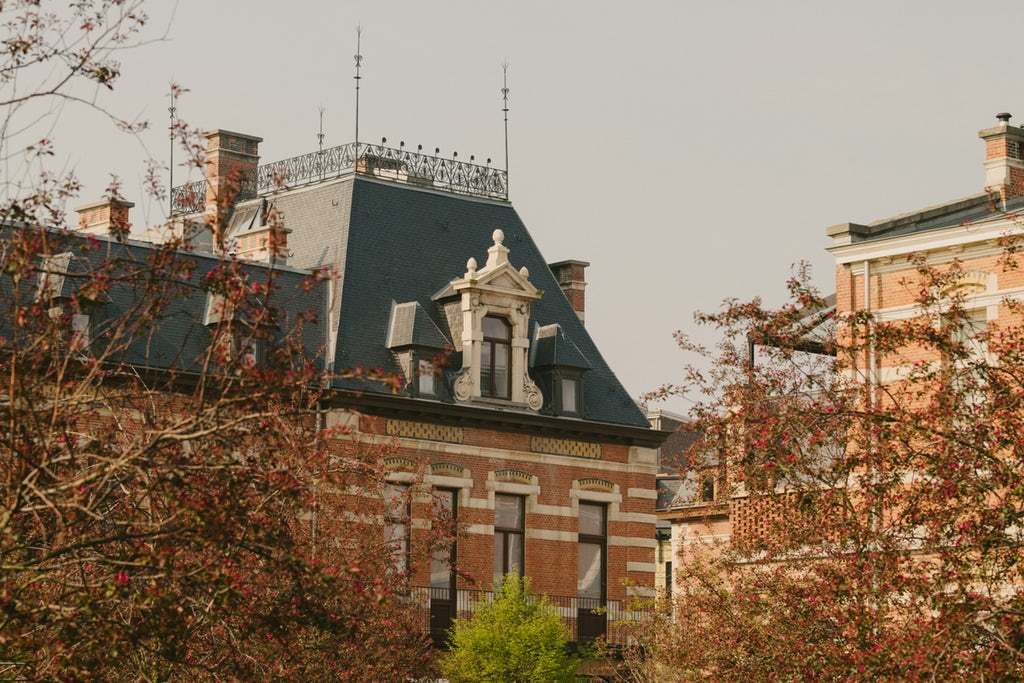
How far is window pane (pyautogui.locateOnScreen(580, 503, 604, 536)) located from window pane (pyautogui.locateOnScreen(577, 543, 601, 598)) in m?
0.28

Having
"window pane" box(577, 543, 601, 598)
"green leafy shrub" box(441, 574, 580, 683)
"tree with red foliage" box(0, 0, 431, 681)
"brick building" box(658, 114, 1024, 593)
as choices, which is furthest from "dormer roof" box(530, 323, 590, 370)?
"tree with red foliage" box(0, 0, 431, 681)

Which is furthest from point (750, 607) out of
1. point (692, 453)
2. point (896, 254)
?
point (896, 254)

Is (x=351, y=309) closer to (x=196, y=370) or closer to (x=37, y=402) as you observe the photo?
Result: (x=196, y=370)

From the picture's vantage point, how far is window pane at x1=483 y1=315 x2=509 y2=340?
4044 centimetres

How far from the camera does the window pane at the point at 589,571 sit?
4122 centimetres

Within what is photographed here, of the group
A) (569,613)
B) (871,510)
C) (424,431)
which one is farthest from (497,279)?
(871,510)

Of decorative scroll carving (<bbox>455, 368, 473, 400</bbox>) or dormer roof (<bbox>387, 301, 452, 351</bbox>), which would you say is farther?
decorative scroll carving (<bbox>455, 368, 473, 400</bbox>)

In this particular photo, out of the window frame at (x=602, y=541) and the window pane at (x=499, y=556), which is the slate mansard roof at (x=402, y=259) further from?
the window pane at (x=499, y=556)

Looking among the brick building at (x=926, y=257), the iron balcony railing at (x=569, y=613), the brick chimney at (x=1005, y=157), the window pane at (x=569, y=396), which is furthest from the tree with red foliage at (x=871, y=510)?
the window pane at (x=569, y=396)

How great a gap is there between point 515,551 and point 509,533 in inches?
15.1

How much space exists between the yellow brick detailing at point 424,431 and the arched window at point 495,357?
107 cm

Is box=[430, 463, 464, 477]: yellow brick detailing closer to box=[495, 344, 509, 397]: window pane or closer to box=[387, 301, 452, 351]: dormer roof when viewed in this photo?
box=[495, 344, 509, 397]: window pane

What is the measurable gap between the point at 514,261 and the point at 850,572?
23243 mm

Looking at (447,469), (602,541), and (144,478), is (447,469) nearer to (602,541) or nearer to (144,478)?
(602,541)
